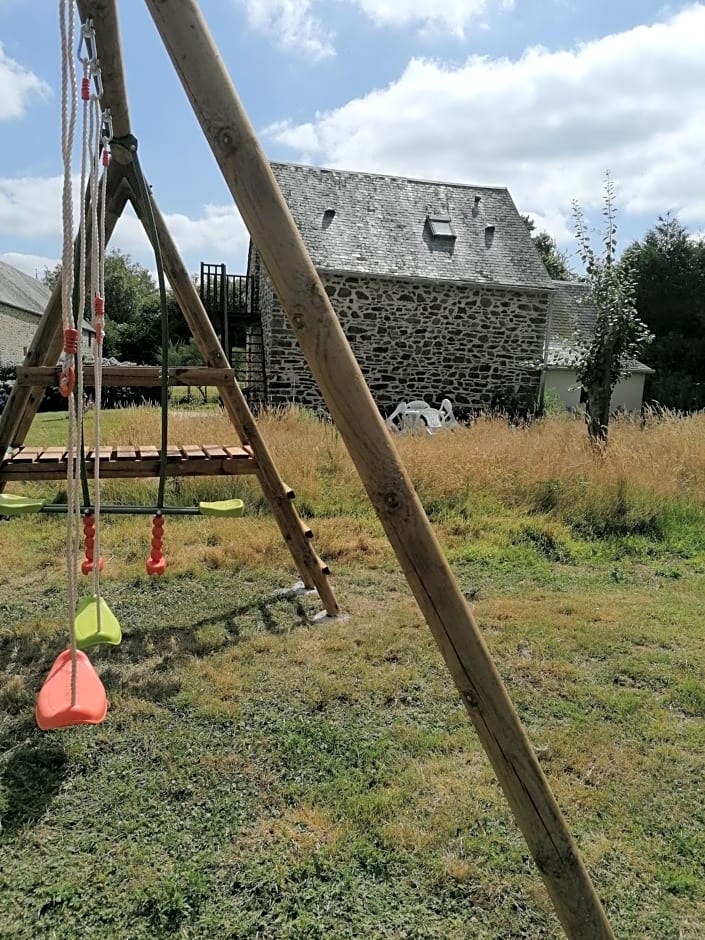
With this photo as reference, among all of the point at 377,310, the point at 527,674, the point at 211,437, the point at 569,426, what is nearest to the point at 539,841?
the point at 527,674

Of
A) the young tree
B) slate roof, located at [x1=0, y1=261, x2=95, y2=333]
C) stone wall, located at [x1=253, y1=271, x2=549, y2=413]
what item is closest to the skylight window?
stone wall, located at [x1=253, y1=271, x2=549, y2=413]

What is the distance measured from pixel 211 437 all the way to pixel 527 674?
4637 mm

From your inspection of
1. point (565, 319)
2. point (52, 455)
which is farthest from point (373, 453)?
point (565, 319)

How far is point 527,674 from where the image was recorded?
10.4 ft

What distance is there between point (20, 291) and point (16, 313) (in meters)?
3.61

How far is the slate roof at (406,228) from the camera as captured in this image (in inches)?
559

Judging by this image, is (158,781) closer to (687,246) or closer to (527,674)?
(527,674)

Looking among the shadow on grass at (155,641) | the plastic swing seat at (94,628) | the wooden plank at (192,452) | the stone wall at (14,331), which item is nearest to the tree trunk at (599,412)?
the shadow on grass at (155,641)

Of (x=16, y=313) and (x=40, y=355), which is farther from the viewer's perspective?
(x=16, y=313)

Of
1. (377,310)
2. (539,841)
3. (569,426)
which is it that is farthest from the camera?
(377,310)

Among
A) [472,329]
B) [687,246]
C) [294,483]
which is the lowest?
[294,483]

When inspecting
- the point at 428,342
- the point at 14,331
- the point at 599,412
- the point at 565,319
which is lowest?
the point at 599,412

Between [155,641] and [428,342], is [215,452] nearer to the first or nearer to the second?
[155,641]

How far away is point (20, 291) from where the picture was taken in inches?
1425
